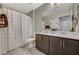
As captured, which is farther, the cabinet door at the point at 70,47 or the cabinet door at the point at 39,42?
the cabinet door at the point at 39,42

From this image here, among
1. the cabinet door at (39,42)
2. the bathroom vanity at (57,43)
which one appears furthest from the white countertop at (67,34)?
the cabinet door at (39,42)

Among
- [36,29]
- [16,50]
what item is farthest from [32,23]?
[16,50]

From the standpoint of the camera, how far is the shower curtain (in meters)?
2.50

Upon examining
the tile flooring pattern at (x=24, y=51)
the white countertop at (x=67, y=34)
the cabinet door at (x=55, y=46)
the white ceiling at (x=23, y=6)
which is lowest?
the tile flooring pattern at (x=24, y=51)

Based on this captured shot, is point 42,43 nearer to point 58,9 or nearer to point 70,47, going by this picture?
point 70,47

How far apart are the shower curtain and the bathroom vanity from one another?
0.22 meters

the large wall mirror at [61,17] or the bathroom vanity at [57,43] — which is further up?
the large wall mirror at [61,17]

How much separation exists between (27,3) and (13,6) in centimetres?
24

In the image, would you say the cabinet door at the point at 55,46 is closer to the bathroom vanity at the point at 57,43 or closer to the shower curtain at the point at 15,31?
the bathroom vanity at the point at 57,43

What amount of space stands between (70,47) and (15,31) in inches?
37.5

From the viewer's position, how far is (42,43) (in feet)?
8.53

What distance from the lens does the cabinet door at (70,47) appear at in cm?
224

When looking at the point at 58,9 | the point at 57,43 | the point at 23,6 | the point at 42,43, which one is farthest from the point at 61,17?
the point at 23,6

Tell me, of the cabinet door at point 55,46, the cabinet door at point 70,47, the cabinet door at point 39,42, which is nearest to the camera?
the cabinet door at point 70,47
